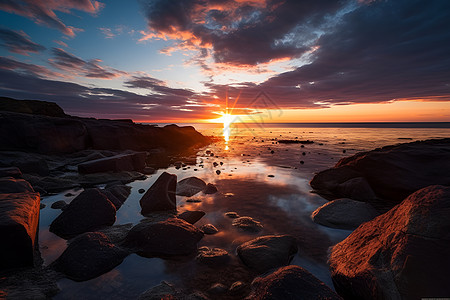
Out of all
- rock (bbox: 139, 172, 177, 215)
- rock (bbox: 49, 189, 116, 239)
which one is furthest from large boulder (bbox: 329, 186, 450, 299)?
rock (bbox: 49, 189, 116, 239)

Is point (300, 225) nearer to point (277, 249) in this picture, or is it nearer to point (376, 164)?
point (277, 249)

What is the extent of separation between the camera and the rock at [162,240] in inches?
153

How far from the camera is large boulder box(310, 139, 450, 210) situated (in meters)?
6.95

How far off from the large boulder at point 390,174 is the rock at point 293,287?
553 cm

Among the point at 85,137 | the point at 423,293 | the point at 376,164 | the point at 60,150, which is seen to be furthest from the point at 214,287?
the point at 85,137

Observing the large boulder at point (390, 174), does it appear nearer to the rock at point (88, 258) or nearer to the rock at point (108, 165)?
the rock at point (88, 258)

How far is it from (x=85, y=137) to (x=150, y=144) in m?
7.91

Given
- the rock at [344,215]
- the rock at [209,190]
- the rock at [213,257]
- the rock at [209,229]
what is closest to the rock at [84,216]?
the rock at [209,229]

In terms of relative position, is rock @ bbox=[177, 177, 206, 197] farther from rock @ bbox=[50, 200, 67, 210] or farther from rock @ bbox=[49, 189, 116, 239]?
rock @ bbox=[50, 200, 67, 210]

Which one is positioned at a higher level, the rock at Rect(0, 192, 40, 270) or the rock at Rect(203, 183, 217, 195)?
the rock at Rect(0, 192, 40, 270)

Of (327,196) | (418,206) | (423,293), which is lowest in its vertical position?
(327,196)

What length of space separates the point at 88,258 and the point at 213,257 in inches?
86.7

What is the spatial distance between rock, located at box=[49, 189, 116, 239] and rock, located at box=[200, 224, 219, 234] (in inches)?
98.7

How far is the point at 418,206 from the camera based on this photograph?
9.52 feet
